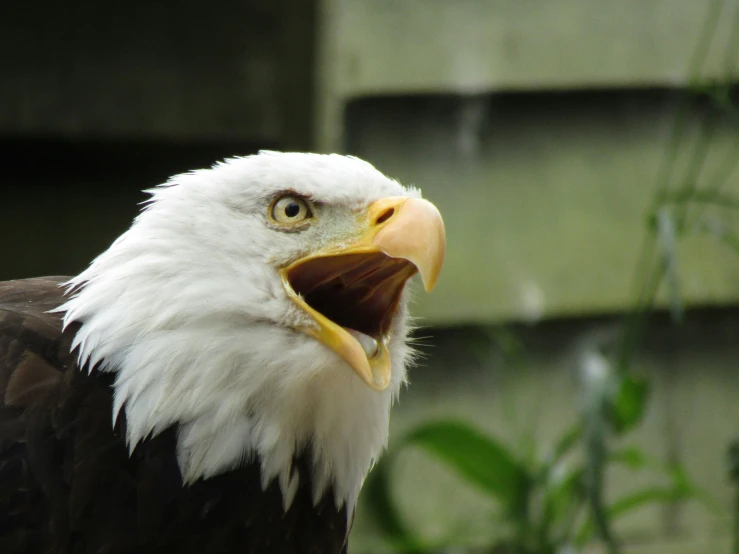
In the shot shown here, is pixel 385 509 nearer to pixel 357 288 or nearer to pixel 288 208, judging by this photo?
pixel 357 288

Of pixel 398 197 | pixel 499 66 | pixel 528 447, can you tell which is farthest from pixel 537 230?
pixel 398 197

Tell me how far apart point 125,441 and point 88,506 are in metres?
0.10

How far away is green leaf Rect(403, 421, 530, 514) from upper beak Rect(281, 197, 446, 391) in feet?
3.77

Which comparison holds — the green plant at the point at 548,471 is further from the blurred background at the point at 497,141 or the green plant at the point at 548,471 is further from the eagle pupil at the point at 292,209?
the eagle pupil at the point at 292,209

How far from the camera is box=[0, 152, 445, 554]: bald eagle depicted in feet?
4.33

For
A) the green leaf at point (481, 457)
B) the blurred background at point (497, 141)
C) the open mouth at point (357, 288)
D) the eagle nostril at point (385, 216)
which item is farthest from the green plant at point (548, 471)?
the eagle nostril at point (385, 216)

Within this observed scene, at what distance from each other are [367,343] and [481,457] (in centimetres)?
128

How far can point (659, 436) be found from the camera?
3551 mm

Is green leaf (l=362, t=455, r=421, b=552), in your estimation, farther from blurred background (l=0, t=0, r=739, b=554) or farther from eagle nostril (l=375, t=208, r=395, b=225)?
eagle nostril (l=375, t=208, r=395, b=225)

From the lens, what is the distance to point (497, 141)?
3.48m

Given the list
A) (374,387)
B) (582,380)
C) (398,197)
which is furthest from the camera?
(582,380)

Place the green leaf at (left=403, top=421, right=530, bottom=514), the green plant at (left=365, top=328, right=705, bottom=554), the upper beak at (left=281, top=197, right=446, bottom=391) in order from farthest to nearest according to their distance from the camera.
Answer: the green leaf at (left=403, top=421, right=530, bottom=514) < the green plant at (left=365, top=328, right=705, bottom=554) < the upper beak at (left=281, top=197, right=446, bottom=391)

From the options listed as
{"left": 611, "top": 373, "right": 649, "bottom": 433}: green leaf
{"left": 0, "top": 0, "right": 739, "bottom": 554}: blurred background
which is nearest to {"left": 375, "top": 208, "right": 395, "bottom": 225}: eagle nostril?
{"left": 611, "top": 373, "right": 649, "bottom": 433}: green leaf

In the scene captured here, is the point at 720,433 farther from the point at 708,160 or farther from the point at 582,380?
the point at 582,380
